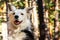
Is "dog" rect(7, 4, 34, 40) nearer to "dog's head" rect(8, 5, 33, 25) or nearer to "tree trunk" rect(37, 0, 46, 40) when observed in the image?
"dog's head" rect(8, 5, 33, 25)

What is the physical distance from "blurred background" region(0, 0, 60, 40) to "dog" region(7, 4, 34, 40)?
0.98 meters

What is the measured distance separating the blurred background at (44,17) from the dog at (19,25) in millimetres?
980

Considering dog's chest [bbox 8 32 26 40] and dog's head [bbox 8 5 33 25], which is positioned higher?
dog's head [bbox 8 5 33 25]

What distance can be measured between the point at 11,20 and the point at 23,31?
227 millimetres

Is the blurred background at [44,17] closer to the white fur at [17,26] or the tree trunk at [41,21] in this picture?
the tree trunk at [41,21]

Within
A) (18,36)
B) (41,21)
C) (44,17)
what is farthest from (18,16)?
(44,17)

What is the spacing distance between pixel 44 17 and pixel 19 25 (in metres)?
1.37

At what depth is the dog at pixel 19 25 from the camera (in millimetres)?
3303

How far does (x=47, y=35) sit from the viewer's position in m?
4.84

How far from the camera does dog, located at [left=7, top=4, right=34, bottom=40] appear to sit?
330 centimetres

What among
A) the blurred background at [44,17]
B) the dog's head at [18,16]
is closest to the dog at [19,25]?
the dog's head at [18,16]

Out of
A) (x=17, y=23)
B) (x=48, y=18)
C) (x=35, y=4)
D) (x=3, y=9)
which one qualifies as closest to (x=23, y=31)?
(x=17, y=23)

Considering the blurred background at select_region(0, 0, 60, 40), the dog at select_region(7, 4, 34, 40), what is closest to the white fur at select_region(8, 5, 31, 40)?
the dog at select_region(7, 4, 34, 40)

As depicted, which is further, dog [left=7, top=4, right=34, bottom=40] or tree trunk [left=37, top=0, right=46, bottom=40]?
tree trunk [left=37, top=0, right=46, bottom=40]
